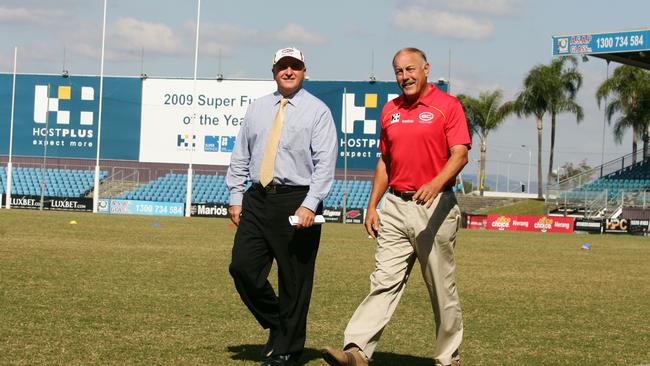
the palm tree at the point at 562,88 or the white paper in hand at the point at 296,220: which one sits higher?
the palm tree at the point at 562,88

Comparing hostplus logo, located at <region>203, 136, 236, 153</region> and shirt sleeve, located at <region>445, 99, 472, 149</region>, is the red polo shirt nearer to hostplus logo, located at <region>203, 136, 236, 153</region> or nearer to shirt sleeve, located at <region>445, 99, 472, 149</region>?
shirt sleeve, located at <region>445, 99, 472, 149</region>

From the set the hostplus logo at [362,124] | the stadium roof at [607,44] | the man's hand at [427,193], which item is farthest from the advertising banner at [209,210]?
the man's hand at [427,193]

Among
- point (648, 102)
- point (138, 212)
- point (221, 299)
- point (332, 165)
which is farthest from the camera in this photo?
point (648, 102)

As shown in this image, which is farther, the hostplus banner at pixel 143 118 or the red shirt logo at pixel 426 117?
the hostplus banner at pixel 143 118

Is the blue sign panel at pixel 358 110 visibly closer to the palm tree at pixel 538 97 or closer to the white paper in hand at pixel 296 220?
the palm tree at pixel 538 97

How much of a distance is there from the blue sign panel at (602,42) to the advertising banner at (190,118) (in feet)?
59.2

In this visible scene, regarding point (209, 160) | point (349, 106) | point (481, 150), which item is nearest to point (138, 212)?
point (209, 160)

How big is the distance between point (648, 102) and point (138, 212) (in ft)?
107

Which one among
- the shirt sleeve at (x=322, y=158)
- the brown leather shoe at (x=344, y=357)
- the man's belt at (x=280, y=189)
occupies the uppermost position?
the shirt sleeve at (x=322, y=158)

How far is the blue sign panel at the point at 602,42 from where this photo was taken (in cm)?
4841

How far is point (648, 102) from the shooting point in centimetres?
6519

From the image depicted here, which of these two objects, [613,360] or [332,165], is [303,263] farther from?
[613,360]

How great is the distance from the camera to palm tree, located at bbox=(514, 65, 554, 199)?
69.0 m

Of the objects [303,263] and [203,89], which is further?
[203,89]
